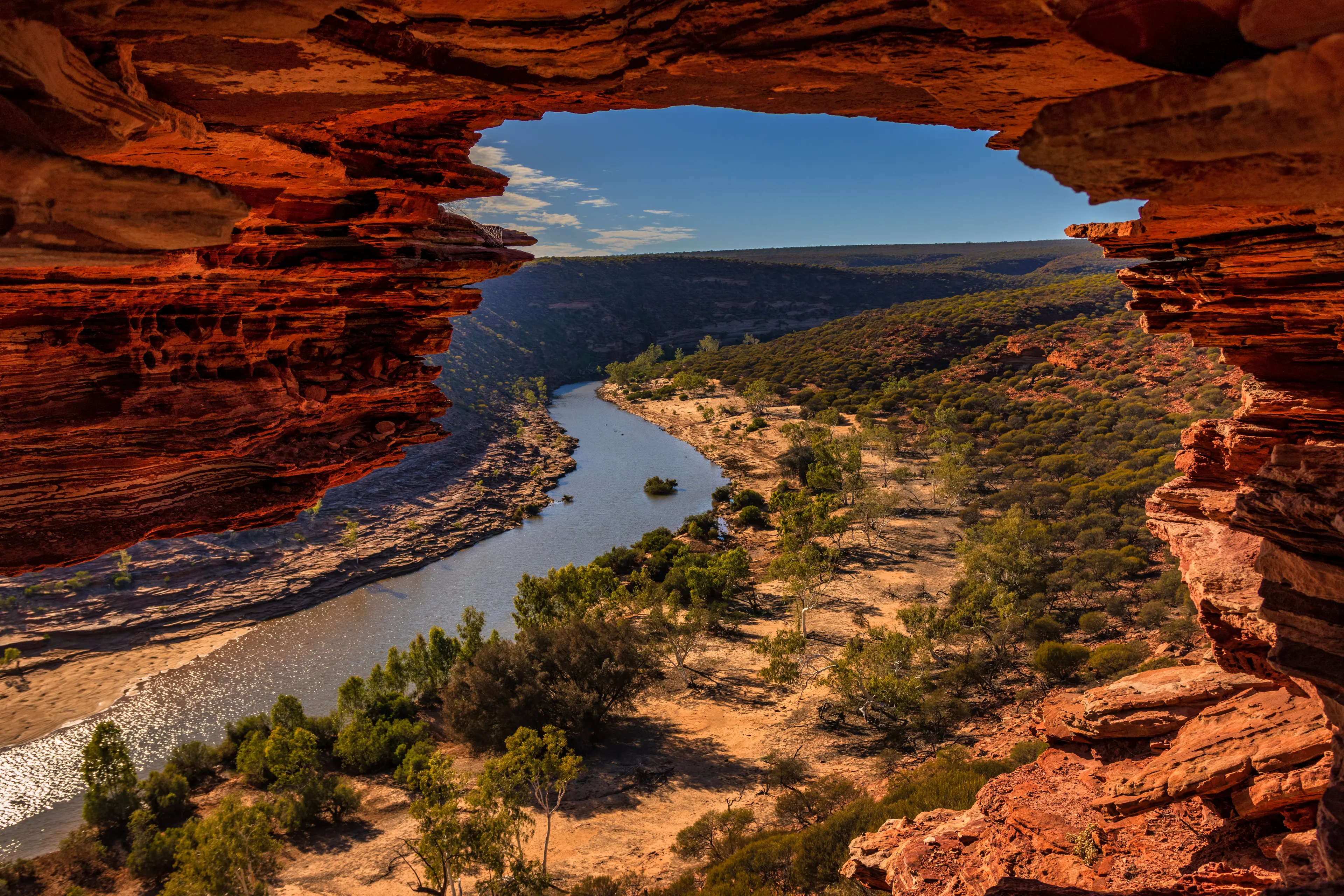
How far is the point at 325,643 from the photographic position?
32.9 metres

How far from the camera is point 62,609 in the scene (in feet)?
104

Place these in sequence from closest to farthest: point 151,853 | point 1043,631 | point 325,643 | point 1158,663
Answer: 1. point 1158,663
2. point 151,853
3. point 1043,631
4. point 325,643

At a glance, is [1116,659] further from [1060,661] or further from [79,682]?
[79,682]

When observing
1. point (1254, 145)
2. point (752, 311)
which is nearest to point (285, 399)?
point (1254, 145)

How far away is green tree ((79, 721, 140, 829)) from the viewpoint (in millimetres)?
20891

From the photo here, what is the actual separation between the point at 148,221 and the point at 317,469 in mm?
7959

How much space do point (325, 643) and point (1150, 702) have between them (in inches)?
1246

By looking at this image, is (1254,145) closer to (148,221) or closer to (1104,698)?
(148,221)

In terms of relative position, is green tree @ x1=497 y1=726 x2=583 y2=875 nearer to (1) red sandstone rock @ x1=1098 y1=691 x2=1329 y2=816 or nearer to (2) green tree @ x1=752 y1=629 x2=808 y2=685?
(2) green tree @ x1=752 y1=629 x2=808 y2=685

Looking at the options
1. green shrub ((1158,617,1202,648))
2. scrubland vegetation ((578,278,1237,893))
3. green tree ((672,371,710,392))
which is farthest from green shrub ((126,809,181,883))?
green tree ((672,371,710,392))

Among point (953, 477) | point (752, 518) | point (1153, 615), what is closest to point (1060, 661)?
point (1153, 615)

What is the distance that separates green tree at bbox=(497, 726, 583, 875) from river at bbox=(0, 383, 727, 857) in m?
11.5

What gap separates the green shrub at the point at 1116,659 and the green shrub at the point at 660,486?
1384 inches

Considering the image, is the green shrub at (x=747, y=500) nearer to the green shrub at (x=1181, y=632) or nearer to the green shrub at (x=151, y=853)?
the green shrub at (x=1181, y=632)
